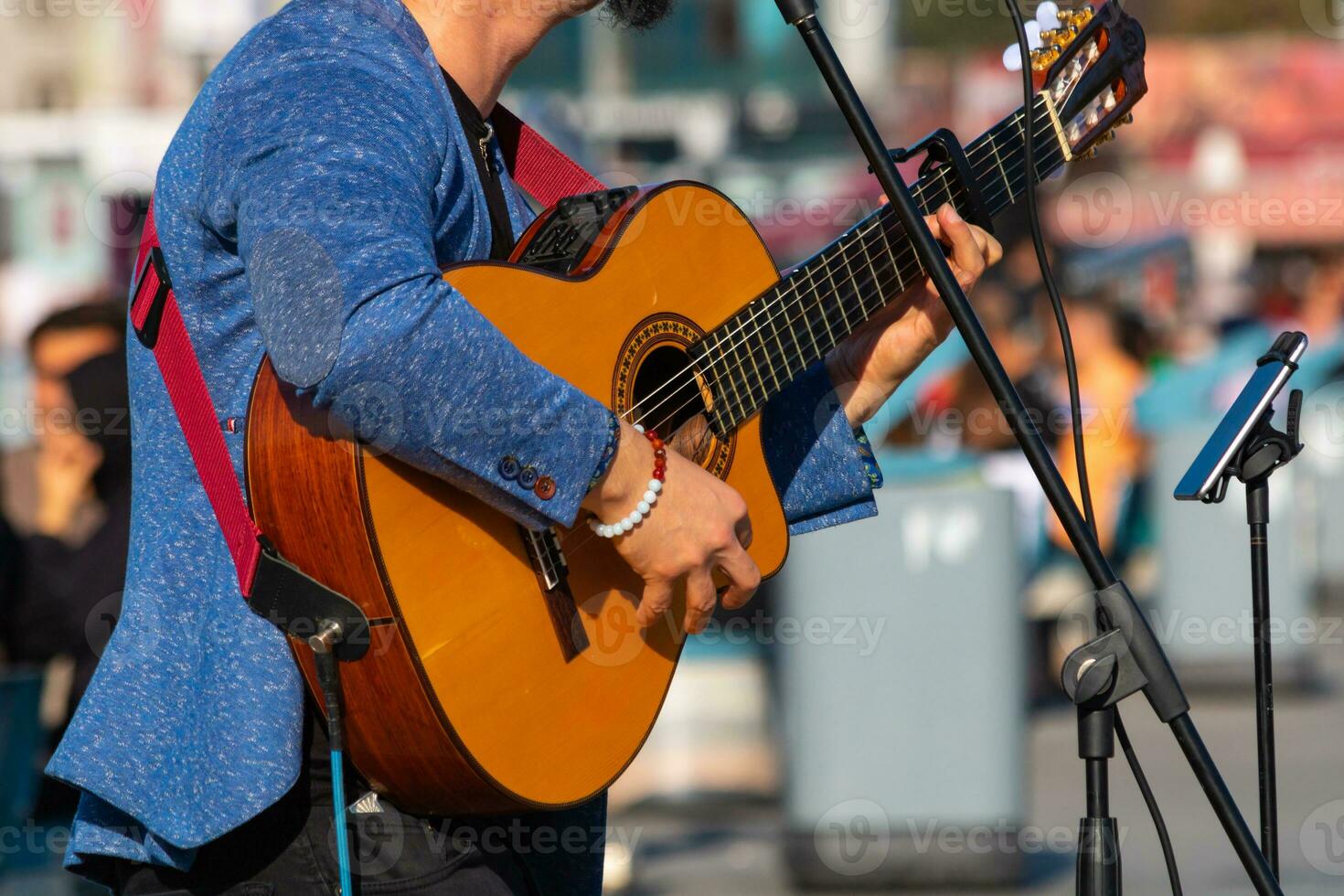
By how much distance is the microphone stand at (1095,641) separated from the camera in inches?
67.7

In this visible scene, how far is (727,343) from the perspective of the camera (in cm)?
226

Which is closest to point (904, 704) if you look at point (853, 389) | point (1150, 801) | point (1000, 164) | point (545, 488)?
point (853, 389)

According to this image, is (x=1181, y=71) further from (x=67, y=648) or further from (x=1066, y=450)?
(x=67, y=648)

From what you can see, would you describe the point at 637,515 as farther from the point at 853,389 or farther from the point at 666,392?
the point at 853,389

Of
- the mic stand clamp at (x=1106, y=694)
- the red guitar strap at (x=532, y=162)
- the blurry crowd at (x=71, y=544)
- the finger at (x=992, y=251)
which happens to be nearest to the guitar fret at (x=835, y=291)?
the finger at (x=992, y=251)

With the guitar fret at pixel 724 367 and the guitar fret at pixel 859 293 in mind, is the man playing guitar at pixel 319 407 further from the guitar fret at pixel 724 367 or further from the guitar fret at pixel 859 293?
the guitar fret at pixel 859 293

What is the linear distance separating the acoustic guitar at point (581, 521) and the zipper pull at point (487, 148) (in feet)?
0.35

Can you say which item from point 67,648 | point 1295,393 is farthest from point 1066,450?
point 1295,393

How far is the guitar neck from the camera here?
2.26 m

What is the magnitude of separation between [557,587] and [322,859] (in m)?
0.41

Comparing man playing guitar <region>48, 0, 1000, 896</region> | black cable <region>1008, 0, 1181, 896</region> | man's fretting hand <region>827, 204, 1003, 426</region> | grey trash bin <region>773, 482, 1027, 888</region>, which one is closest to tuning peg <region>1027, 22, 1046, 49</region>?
man's fretting hand <region>827, 204, 1003, 426</region>

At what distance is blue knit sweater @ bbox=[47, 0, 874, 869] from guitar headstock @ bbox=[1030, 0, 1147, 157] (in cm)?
105

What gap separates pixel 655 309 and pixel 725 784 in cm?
440

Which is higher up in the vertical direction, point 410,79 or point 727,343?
point 410,79
